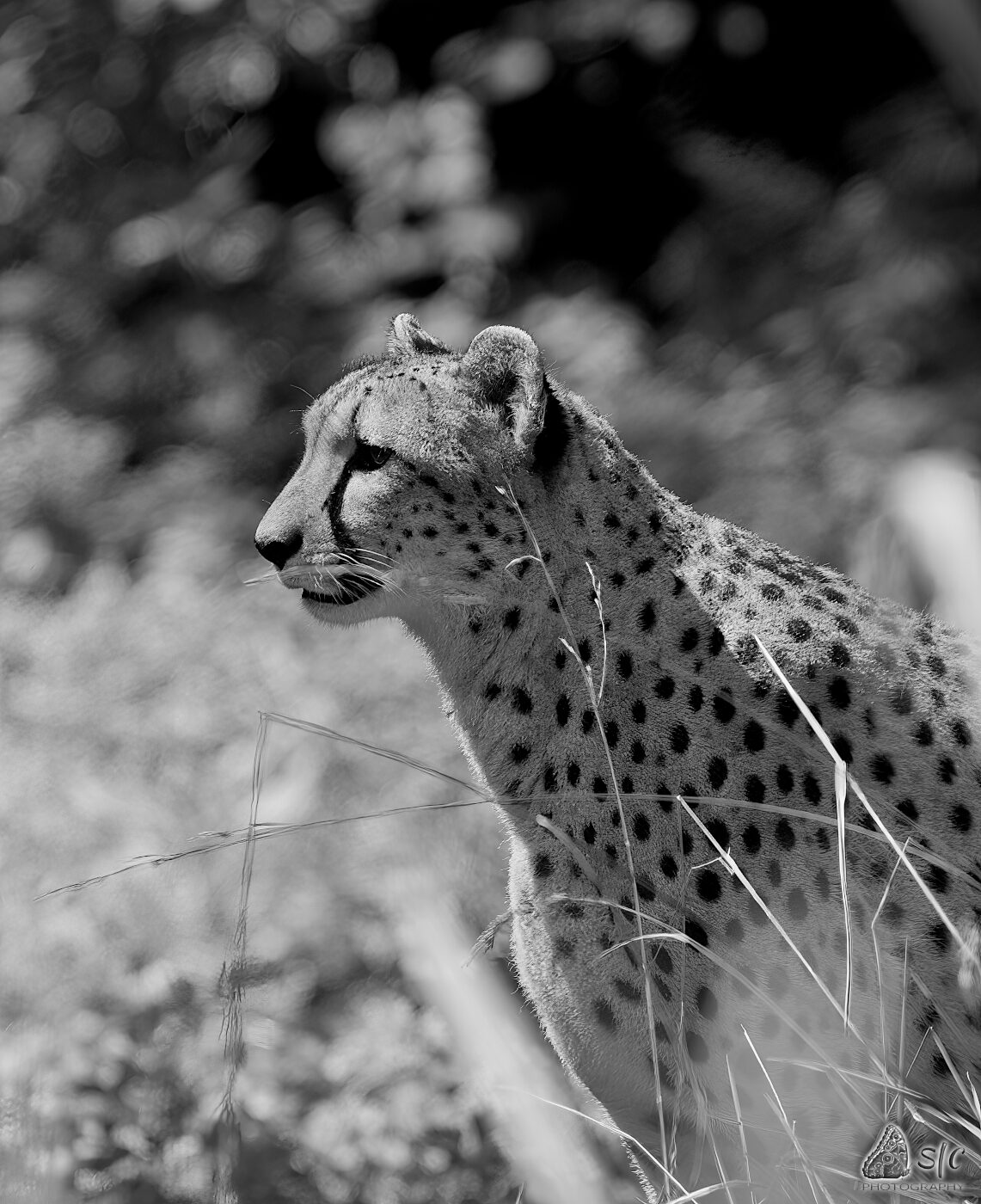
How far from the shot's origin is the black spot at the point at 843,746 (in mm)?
2631

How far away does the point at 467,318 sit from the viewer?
7.39 m

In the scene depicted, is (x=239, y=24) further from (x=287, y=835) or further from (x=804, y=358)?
(x=287, y=835)

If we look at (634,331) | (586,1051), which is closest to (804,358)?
(634,331)

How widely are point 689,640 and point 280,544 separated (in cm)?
78

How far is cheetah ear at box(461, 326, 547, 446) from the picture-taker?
276 centimetres

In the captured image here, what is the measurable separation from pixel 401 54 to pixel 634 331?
2.37 m

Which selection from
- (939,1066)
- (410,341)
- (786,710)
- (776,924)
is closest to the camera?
(776,924)

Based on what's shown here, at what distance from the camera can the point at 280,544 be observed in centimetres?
275

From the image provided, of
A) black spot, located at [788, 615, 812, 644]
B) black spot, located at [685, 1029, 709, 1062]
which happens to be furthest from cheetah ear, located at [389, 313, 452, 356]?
black spot, located at [685, 1029, 709, 1062]

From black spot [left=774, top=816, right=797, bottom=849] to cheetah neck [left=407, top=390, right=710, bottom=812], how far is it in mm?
374

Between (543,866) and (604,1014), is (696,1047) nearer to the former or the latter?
(604,1014)
